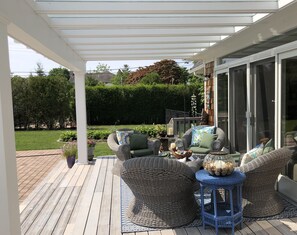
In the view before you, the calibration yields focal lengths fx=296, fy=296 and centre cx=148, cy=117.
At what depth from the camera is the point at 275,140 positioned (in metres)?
4.43

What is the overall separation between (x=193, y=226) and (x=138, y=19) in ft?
8.85

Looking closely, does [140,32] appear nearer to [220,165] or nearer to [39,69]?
[220,165]

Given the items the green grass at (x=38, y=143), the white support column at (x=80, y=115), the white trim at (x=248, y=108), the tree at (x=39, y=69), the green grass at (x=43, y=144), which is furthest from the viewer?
the tree at (x=39, y=69)

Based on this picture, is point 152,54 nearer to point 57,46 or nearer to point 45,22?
point 57,46

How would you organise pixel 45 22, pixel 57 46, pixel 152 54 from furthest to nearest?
pixel 152 54, pixel 57 46, pixel 45 22

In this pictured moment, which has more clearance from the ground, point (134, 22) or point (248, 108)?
point (134, 22)

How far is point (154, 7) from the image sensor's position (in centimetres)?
331

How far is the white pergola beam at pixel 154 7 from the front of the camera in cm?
316

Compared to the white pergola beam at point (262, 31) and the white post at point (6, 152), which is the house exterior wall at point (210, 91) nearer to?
the white pergola beam at point (262, 31)

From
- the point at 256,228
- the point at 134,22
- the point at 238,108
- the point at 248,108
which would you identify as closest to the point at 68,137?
the point at 238,108

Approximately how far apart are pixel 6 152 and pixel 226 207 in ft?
7.99

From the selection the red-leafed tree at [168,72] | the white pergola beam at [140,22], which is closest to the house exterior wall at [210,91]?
the white pergola beam at [140,22]

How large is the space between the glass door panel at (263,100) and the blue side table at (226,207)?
1.75 meters

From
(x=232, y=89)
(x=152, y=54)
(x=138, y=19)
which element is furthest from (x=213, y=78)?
(x=138, y=19)
